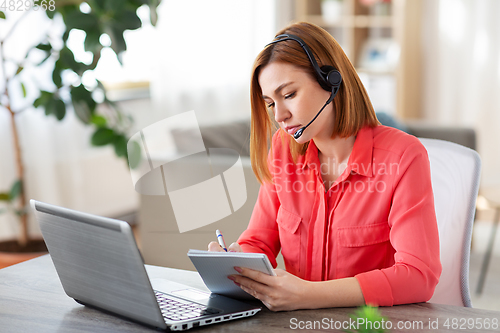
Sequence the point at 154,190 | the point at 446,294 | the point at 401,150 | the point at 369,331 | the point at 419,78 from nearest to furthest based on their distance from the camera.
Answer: the point at 369,331 → the point at 401,150 → the point at 446,294 → the point at 154,190 → the point at 419,78

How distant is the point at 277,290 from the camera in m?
0.86

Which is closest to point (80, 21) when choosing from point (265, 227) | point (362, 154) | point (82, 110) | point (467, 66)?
point (82, 110)

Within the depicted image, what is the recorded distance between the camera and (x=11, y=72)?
2.64 m

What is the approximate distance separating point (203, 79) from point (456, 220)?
276 centimetres

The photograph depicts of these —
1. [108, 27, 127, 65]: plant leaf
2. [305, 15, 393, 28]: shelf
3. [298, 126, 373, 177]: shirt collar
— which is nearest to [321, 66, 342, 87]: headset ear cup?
[298, 126, 373, 177]: shirt collar

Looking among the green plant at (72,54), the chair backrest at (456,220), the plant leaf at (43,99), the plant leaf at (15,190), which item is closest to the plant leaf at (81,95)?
the green plant at (72,54)

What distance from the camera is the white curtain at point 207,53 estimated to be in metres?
3.44

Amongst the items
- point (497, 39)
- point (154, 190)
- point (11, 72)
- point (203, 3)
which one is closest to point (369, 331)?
point (154, 190)

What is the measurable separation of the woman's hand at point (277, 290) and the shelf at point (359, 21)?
3.55 metres

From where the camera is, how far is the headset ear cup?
1.04m

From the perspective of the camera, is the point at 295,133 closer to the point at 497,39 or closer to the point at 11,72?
the point at 11,72

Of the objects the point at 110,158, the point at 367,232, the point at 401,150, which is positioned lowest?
the point at 110,158

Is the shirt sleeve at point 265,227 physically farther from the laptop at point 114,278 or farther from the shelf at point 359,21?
the shelf at point 359,21

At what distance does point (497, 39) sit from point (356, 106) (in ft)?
10.2
